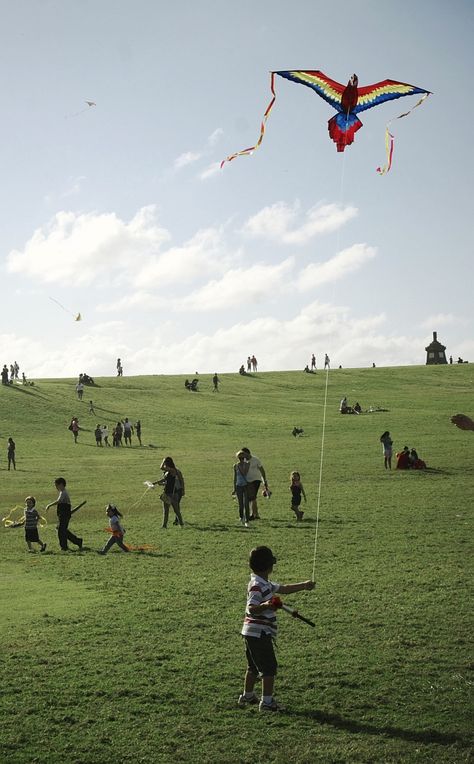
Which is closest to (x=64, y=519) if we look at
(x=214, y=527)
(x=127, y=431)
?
(x=214, y=527)

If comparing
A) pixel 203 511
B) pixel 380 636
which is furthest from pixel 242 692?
pixel 203 511

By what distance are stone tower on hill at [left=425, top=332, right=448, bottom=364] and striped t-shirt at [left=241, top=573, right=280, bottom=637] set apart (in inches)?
4417

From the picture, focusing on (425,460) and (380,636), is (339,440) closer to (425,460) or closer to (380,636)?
(425,460)

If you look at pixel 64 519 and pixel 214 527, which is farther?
pixel 214 527

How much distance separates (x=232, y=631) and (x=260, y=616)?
3.32 meters

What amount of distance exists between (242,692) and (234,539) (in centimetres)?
1095

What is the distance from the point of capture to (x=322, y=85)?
1395 centimetres

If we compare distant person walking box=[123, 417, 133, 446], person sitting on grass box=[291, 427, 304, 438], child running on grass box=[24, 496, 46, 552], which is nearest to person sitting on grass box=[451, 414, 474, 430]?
child running on grass box=[24, 496, 46, 552]

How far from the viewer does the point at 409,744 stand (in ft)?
26.1

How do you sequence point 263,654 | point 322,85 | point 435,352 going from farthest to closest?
point 435,352
point 322,85
point 263,654

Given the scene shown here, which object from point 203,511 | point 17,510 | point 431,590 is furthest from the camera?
point 17,510

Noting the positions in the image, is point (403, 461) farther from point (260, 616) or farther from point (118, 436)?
point (260, 616)

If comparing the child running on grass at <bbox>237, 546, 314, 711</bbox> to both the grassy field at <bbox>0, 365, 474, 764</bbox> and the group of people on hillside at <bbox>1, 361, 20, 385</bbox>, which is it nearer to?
the grassy field at <bbox>0, 365, 474, 764</bbox>

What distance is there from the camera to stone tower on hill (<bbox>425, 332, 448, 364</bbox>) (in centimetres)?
11712
